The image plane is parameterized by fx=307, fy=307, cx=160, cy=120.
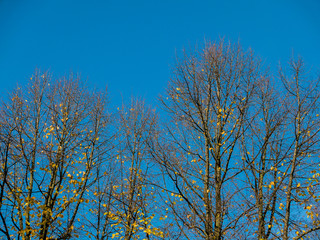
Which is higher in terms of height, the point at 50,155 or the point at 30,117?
the point at 30,117

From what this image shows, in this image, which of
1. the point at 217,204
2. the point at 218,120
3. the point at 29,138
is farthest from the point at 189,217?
the point at 29,138

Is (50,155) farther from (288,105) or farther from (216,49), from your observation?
(288,105)

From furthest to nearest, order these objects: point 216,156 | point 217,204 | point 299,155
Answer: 1. point 299,155
2. point 216,156
3. point 217,204

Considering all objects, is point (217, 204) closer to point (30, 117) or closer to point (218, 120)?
point (218, 120)

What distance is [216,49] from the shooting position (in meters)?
10.2

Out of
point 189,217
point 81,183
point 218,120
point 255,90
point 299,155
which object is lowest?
point 189,217

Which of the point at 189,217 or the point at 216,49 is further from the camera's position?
the point at 216,49

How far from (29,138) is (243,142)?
7.55 metres

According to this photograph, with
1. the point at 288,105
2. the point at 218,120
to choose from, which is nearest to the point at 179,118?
the point at 218,120

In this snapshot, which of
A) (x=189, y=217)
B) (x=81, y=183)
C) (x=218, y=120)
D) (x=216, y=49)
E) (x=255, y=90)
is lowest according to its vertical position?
(x=189, y=217)

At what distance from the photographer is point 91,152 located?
11.1 metres

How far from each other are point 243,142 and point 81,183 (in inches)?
220

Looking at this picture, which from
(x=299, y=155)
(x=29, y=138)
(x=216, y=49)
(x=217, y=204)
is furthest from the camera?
(x=29, y=138)

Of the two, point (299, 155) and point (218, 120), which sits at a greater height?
point (218, 120)
